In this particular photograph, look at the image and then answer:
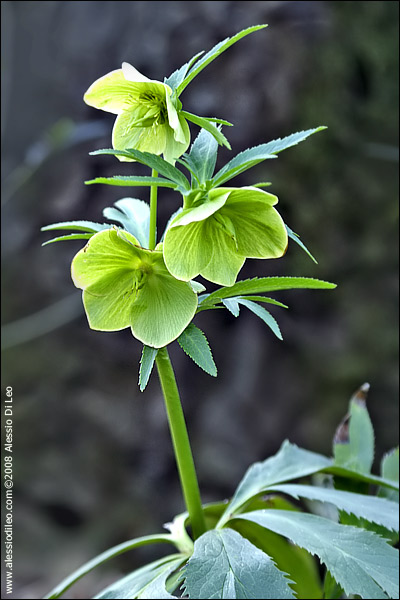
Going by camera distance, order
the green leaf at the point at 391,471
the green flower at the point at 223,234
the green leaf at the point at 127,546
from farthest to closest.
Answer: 1. the green leaf at the point at 391,471
2. the green leaf at the point at 127,546
3. the green flower at the point at 223,234

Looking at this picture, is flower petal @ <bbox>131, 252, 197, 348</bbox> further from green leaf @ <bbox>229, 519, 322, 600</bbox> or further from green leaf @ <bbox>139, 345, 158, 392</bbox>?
green leaf @ <bbox>229, 519, 322, 600</bbox>

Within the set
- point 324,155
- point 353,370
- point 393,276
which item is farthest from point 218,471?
point 324,155

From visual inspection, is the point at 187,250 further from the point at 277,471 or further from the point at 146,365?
the point at 277,471

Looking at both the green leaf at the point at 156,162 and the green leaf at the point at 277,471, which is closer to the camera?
the green leaf at the point at 156,162

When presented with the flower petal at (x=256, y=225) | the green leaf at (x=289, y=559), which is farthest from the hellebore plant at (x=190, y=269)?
the green leaf at (x=289, y=559)

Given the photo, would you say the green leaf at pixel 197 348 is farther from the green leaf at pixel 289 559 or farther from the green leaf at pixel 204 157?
the green leaf at pixel 289 559

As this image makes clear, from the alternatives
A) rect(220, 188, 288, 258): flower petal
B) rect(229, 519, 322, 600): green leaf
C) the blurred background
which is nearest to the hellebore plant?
rect(220, 188, 288, 258): flower petal

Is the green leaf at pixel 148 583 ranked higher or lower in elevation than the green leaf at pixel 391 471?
higher

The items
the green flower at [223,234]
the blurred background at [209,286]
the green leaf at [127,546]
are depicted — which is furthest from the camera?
the blurred background at [209,286]
